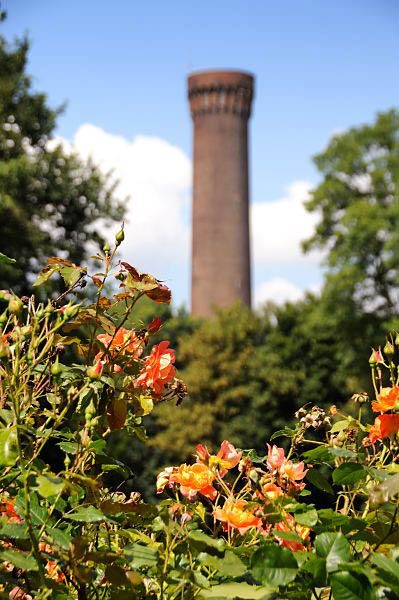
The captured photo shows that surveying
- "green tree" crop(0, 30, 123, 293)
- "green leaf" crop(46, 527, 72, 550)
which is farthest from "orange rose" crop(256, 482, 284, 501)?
"green tree" crop(0, 30, 123, 293)

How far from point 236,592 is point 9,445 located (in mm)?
354

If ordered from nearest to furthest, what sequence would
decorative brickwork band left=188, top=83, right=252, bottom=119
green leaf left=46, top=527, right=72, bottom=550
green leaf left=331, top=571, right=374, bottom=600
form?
green leaf left=331, top=571, right=374, bottom=600 → green leaf left=46, top=527, right=72, bottom=550 → decorative brickwork band left=188, top=83, right=252, bottom=119

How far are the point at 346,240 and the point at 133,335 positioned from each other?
20.3 metres

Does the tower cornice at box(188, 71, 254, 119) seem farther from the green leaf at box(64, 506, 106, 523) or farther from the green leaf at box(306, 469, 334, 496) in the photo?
the green leaf at box(64, 506, 106, 523)

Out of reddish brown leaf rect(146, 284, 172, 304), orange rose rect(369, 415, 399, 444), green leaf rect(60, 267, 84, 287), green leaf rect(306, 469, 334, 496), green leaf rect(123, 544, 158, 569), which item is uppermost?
green leaf rect(60, 267, 84, 287)

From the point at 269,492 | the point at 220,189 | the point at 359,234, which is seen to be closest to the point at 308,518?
the point at 269,492

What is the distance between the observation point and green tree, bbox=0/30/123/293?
16703 millimetres

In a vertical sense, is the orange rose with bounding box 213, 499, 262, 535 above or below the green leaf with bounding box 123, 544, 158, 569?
above

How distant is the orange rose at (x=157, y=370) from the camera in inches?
59.3

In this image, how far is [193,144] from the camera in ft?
124

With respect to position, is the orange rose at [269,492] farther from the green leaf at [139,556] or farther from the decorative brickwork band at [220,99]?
the decorative brickwork band at [220,99]

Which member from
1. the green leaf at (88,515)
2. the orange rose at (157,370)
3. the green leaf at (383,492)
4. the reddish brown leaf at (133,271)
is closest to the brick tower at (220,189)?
the orange rose at (157,370)

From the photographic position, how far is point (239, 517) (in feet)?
4.29

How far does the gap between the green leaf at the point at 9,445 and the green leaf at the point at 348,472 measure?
44 centimetres
